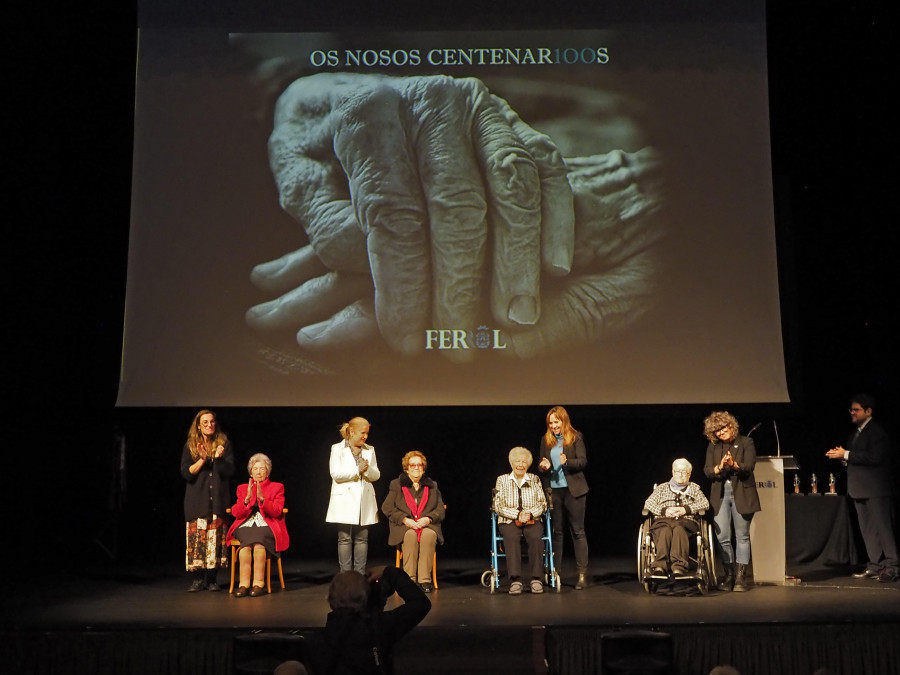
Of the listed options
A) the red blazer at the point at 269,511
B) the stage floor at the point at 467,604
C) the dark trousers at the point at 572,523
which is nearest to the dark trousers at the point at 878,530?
the stage floor at the point at 467,604

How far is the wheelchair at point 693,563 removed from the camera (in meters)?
5.96

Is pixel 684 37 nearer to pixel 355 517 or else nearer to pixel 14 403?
pixel 355 517

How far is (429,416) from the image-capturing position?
7.13 m

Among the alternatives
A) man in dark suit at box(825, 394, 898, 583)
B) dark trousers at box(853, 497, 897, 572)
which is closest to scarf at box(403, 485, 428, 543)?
man in dark suit at box(825, 394, 898, 583)

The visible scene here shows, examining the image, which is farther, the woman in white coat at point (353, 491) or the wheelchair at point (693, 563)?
the woman in white coat at point (353, 491)

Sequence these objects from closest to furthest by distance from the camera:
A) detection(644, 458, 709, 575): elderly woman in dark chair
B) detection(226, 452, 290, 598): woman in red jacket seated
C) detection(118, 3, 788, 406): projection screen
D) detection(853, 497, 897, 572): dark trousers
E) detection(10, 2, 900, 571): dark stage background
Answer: detection(644, 458, 709, 575): elderly woman in dark chair, detection(226, 452, 290, 598): woman in red jacket seated, detection(853, 497, 897, 572): dark trousers, detection(118, 3, 788, 406): projection screen, detection(10, 2, 900, 571): dark stage background

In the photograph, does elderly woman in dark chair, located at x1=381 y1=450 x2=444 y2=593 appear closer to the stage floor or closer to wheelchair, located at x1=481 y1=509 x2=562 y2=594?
the stage floor

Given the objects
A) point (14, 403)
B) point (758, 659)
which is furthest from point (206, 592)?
point (758, 659)

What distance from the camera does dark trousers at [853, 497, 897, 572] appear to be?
6.48 m

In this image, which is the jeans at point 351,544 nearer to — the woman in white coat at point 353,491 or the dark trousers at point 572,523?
the woman in white coat at point 353,491

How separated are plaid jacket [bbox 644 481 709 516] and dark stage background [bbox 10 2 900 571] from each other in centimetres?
106

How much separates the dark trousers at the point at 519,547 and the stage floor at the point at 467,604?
0.49 feet

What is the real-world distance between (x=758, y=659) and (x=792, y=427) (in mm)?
3536

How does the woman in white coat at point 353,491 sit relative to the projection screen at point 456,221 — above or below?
below
